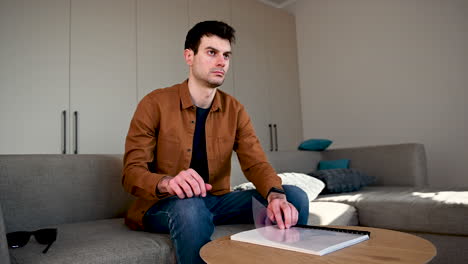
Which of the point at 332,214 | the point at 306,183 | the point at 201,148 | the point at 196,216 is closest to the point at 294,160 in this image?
the point at 306,183

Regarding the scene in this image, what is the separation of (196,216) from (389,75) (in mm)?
3032

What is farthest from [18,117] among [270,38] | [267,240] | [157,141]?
[270,38]

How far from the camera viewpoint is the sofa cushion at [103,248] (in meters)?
1.01

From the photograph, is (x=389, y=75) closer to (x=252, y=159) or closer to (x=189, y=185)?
(x=252, y=159)

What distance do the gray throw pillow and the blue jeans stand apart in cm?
107

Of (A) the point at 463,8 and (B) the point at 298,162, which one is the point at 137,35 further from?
(A) the point at 463,8

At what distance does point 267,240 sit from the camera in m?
0.88

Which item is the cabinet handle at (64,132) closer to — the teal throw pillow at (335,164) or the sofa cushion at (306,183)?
the sofa cushion at (306,183)

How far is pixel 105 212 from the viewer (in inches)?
66.6

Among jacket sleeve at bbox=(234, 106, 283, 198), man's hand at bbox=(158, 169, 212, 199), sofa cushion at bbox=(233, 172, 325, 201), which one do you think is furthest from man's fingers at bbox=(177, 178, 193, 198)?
sofa cushion at bbox=(233, 172, 325, 201)

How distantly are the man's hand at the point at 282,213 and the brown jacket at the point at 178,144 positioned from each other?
183 mm

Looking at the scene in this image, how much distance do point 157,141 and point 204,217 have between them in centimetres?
45

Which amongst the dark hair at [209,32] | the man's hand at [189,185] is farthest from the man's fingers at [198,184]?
the dark hair at [209,32]

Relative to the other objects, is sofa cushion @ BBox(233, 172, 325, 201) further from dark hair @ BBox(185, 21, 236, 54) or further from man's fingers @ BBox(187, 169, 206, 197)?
man's fingers @ BBox(187, 169, 206, 197)
